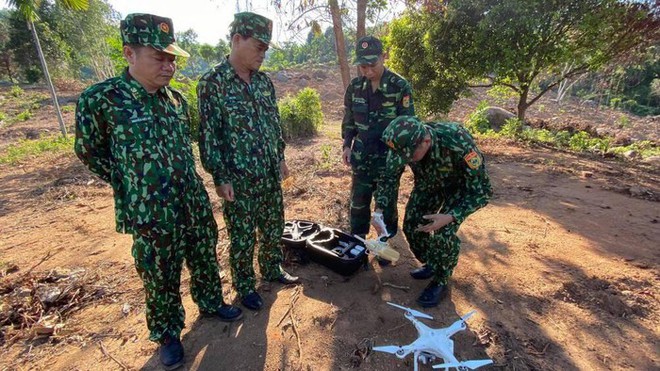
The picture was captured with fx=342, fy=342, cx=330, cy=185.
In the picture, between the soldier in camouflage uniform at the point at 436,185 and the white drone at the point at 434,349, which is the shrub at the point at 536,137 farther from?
the white drone at the point at 434,349

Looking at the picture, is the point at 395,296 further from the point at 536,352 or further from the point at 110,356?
the point at 110,356

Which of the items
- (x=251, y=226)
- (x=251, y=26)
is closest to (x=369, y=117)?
(x=251, y=26)

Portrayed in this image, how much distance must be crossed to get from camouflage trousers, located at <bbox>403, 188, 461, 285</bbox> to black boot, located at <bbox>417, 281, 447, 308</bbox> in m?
0.05

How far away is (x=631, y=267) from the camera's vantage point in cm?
302

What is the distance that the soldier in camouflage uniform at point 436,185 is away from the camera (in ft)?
7.32

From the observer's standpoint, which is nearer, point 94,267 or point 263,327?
point 263,327

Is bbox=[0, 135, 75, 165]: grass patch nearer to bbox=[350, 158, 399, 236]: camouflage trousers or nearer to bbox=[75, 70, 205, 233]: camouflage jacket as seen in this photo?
bbox=[75, 70, 205, 233]: camouflage jacket

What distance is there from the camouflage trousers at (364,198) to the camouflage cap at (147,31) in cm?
180

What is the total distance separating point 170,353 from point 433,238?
194 cm

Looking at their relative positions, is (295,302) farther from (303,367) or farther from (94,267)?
(94,267)

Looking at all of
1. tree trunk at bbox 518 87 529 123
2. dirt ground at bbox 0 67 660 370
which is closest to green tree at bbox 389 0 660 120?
tree trunk at bbox 518 87 529 123

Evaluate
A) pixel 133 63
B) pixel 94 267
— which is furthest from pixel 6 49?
pixel 133 63

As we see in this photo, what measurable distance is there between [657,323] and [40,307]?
4594mm

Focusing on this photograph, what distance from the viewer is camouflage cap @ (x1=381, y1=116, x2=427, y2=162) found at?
2.16 m
